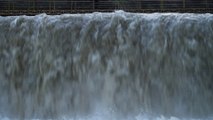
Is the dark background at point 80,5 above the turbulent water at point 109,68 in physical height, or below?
above

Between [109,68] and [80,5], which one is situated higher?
[80,5]

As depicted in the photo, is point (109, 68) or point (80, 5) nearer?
point (109, 68)

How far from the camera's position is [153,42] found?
579 cm

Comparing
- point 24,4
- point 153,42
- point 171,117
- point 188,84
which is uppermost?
point 24,4

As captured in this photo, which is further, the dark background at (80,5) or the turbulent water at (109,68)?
the dark background at (80,5)

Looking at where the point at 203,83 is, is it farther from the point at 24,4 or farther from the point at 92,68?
the point at 24,4

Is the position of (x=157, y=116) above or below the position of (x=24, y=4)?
below

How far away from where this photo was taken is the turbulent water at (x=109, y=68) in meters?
5.71

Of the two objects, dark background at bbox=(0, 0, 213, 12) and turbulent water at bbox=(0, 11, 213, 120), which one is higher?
dark background at bbox=(0, 0, 213, 12)

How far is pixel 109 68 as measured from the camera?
19.1 feet

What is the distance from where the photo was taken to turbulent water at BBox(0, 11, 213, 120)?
5707mm

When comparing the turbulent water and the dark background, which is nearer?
the turbulent water

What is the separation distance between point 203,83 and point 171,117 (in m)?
0.56

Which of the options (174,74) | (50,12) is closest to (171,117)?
(174,74)
